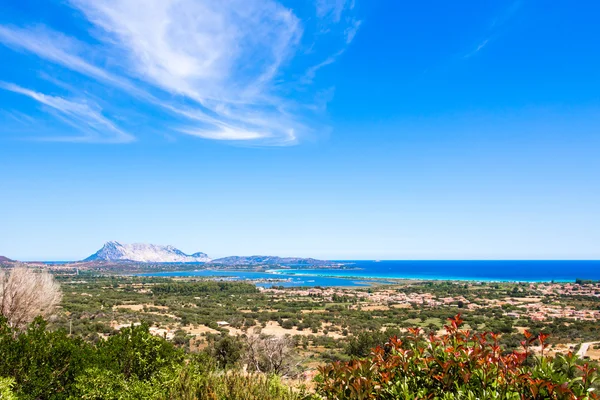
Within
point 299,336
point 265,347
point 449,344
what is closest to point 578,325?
point 299,336

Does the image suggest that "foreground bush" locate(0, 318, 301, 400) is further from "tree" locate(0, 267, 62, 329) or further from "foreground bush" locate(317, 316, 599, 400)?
"tree" locate(0, 267, 62, 329)

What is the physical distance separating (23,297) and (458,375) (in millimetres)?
20849

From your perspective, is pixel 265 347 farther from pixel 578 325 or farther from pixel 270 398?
pixel 578 325

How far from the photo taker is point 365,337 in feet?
72.9

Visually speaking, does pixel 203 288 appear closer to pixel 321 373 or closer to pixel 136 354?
pixel 136 354

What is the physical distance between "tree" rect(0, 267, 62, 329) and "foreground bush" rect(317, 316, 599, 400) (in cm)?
1771

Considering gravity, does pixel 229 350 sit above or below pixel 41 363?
below

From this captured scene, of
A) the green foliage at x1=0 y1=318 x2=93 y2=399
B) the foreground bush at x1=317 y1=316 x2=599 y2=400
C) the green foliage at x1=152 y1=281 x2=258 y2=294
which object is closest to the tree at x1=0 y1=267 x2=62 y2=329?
the green foliage at x1=0 y1=318 x2=93 y2=399

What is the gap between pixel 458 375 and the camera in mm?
3422

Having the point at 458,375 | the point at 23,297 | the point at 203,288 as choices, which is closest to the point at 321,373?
the point at 458,375

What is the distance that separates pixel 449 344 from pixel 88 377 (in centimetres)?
456

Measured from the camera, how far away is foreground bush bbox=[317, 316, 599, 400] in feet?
9.84

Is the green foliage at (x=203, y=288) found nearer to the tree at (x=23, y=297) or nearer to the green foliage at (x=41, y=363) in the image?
the tree at (x=23, y=297)

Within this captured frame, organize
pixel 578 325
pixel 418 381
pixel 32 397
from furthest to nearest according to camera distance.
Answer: pixel 578 325 → pixel 32 397 → pixel 418 381
